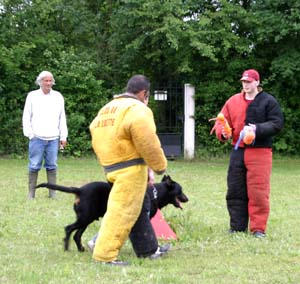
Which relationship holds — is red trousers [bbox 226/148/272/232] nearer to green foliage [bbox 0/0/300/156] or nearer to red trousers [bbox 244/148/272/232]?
red trousers [bbox 244/148/272/232]

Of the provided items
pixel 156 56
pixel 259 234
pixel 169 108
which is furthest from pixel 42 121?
pixel 169 108

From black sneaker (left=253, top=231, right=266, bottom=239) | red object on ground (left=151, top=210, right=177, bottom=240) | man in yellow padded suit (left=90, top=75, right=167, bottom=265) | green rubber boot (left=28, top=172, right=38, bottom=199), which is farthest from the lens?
green rubber boot (left=28, top=172, right=38, bottom=199)

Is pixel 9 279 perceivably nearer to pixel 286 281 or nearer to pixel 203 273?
pixel 203 273

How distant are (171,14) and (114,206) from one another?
487 inches

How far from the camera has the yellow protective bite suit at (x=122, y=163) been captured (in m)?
5.26

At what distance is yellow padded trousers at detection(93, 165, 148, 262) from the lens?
536cm

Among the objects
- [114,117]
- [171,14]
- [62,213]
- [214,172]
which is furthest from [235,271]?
[171,14]

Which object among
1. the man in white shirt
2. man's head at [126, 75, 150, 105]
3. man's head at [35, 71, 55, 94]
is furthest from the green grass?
man's head at [35, 71, 55, 94]

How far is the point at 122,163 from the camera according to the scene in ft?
17.6

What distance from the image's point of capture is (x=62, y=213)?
8.27 m

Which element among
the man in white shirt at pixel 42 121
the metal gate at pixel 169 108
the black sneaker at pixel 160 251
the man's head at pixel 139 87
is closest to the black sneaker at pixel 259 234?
the black sneaker at pixel 160 251

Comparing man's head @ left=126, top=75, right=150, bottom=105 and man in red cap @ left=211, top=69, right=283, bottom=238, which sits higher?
man's head @ left=126, top=75, right=150, bottom=105

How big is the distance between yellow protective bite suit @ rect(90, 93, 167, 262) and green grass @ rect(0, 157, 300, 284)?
30cm

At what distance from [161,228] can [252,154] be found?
1296 mm
